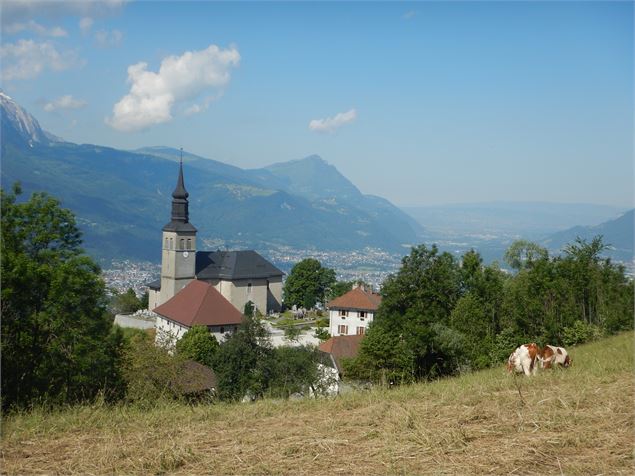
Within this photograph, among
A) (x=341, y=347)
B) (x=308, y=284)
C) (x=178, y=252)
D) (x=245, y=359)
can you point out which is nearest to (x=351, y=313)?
(x=308, y=284)

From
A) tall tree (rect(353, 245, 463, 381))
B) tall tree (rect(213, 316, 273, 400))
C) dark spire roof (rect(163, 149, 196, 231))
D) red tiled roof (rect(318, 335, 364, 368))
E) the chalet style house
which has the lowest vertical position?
the chalet style house

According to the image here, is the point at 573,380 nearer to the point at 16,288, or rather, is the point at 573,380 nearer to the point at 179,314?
the point at 16,288

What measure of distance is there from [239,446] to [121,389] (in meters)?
11.3

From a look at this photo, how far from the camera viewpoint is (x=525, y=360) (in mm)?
10625

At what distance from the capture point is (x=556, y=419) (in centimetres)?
640

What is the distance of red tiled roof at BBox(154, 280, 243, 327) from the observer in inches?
2051

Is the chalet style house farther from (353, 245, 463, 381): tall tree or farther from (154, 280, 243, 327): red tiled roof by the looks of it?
(353, 245, 463, 381): tall tree

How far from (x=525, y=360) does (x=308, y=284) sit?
2830 inches

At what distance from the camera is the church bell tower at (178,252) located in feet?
238

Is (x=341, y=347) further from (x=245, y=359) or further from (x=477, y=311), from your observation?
(x=245, y=359)

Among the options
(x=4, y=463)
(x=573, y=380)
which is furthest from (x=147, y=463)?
(x=573, y=380)

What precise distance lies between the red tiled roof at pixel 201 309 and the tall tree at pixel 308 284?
26.9 meters

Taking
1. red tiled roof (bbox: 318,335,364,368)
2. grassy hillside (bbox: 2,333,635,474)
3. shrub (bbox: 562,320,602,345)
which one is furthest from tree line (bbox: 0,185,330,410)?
red tiled roof (bbox: 318,335,364,368)

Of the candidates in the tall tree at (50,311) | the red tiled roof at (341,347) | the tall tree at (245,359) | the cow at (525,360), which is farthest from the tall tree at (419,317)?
the cow at (525,360)
